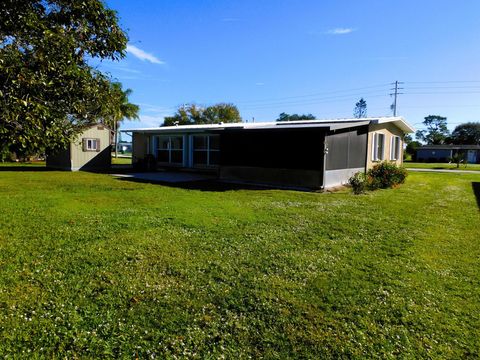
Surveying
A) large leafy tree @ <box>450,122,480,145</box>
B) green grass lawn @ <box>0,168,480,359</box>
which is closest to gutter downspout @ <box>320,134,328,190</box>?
green grass lawn @ <box>0,168,480,359</box>

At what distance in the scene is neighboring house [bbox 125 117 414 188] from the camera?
13570 millimetres

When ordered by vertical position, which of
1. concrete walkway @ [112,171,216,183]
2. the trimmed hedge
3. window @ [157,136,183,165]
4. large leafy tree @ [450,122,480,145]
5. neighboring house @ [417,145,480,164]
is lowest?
concrete walkway @ [112,171,216,183]

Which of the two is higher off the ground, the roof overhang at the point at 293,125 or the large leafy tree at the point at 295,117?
the large leafy tree at the point at 295,117

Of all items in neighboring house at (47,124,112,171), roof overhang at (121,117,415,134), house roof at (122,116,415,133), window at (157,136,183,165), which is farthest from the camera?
window at (157,136,183,165)

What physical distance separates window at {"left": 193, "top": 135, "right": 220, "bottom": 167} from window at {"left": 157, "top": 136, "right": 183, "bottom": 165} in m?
1.25

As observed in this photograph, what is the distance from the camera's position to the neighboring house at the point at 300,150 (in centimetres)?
1357

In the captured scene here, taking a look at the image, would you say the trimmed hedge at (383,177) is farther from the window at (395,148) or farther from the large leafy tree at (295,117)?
the large leafy tree at (295,117)

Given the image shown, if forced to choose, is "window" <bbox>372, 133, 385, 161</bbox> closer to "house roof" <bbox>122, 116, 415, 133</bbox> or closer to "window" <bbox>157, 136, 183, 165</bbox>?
"house roof" <bbox>122, 116, 415, 133</bbox>

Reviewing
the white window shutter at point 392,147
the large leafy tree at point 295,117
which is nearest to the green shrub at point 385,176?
the white window shutter at point 392,147

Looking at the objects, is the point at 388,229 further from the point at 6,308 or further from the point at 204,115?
the point at 204,115

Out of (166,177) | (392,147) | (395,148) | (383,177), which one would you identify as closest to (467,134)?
(395,148)

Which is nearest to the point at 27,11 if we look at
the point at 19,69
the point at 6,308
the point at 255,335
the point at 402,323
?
the point at 19,69

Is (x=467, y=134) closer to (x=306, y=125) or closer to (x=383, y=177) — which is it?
(x=383, y=177)

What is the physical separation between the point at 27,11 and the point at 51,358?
3320 mm
